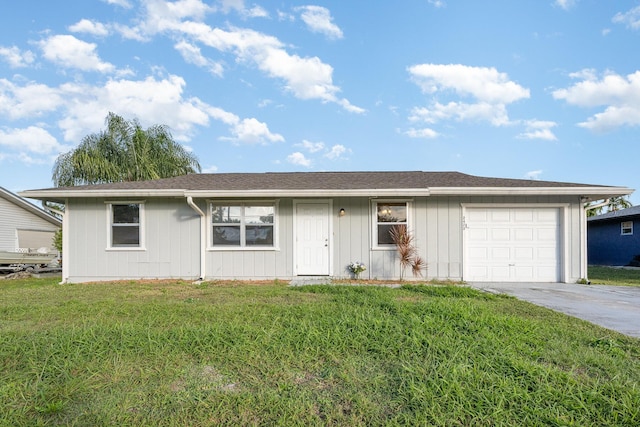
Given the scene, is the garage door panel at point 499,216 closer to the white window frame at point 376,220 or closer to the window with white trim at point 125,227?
the white window frame at point 376,220

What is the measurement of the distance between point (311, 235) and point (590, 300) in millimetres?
5696

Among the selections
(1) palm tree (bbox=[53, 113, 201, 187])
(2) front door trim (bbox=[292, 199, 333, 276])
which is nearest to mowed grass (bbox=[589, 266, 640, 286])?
(2) front door trim (bbox=[292, 199, 333, 276])

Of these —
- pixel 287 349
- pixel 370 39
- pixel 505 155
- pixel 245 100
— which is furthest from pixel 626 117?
pixel 287 349

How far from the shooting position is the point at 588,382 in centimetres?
239

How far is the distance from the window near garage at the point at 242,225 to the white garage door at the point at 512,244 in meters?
5.02

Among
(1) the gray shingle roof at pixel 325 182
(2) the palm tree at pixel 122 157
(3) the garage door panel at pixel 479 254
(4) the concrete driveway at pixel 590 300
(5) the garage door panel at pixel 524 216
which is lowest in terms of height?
(4) the concrete driveway at pixel 590 300

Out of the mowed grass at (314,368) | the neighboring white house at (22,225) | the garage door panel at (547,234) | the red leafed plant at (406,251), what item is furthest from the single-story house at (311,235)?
the neighboring white house at (22,225)

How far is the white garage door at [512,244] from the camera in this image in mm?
8133

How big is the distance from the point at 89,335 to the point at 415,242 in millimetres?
6841

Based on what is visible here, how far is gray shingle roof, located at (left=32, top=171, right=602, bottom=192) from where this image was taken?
26.5 ft

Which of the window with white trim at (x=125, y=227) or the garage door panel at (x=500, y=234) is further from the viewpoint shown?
the window with white trim at (x=125, y=227)

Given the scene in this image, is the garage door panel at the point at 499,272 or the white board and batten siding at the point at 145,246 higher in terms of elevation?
the white board and batten siding at the point at 145,246

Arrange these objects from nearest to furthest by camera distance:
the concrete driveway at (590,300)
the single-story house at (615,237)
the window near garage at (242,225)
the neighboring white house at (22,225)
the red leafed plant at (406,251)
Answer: the concrete driveway at (590,300), the red leafed plant at (406,251), the window near garage at (242,225), the single-story house at (615,237), the neighboring white house at (22,225)

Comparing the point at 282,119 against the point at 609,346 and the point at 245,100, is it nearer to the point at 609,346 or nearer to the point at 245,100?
the point at 245,100
